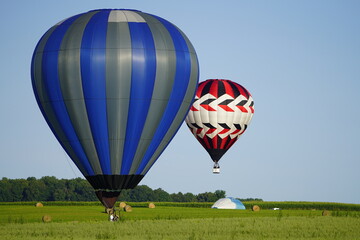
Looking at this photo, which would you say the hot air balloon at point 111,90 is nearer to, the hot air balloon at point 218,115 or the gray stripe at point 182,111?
the gray stripe at point 182,111

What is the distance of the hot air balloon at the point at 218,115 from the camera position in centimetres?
6284

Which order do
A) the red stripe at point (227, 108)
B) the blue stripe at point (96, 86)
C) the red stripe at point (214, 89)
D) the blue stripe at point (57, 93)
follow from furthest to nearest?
1. the red stripe at point (214, 89)
2. the red stripe at point (227, 108)
3. the blue stripe at point (57, 93)
4. the blue stripe at point (96, 86)

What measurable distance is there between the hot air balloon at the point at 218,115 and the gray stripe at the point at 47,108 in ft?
76.8

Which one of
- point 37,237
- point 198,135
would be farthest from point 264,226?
point 198,135

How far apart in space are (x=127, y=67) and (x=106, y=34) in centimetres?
210

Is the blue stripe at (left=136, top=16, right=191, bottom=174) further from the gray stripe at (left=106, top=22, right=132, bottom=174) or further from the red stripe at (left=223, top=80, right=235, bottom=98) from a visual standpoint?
the red stripe at (left=223, top=80, right=235, bottom=98)

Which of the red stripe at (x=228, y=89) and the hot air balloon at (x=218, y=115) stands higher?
the red stripe at (x=228, y=89)

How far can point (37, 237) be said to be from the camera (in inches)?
1315

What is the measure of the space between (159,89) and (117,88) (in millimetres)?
2233

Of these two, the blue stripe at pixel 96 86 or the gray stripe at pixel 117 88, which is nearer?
the blue stripe at pixel 96 86

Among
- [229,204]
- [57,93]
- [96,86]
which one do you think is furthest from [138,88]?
[229,204]

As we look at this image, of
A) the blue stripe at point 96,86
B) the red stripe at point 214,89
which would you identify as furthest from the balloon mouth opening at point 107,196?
the red stripe at point 214,89

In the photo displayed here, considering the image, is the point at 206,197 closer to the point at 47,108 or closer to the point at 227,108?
the point at 227,108

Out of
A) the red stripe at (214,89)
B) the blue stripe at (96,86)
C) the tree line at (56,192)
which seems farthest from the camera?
the tree line at (56,192)
